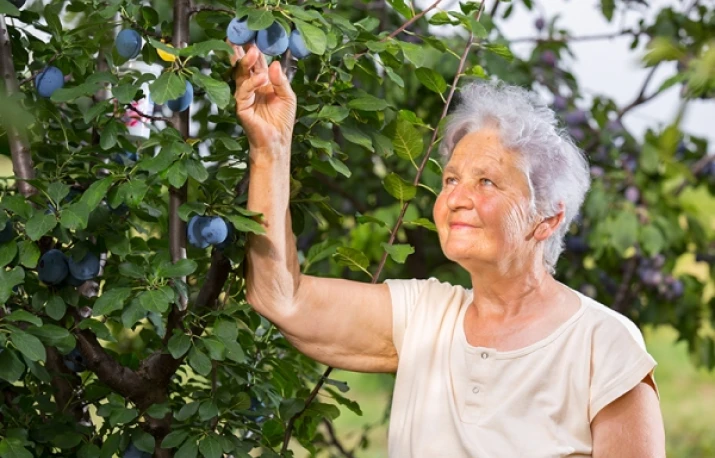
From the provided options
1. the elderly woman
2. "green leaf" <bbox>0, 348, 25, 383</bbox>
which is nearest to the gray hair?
the elderly woman

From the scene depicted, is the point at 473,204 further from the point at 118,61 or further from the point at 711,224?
the point at 711,224

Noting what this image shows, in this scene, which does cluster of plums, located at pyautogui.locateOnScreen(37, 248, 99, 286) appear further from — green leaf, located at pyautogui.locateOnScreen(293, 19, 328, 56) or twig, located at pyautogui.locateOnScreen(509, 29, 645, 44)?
twig, located at pyautogui.locateOnScreen(509, 29, 645, 44)

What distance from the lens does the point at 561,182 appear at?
1.55 meters

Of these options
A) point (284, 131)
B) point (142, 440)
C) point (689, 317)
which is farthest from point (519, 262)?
point (689, 317)

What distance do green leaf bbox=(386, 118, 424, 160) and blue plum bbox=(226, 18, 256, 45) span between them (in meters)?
0.34

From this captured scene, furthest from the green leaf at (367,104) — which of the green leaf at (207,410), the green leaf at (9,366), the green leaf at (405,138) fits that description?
the green leaf at (9,366)

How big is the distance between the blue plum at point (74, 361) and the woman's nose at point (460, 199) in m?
0.59

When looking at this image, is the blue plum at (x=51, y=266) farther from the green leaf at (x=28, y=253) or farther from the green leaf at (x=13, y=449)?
the green leaf at (x=13, y=449)

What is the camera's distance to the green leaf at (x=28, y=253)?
1.35 meters

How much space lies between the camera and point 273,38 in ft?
→ 4.30

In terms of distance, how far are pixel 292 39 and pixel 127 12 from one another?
8.3 inches

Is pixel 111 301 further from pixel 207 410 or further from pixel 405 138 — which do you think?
pixel 405 138

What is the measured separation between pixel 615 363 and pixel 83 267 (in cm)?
74

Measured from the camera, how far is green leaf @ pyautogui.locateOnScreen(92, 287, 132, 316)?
132cm
